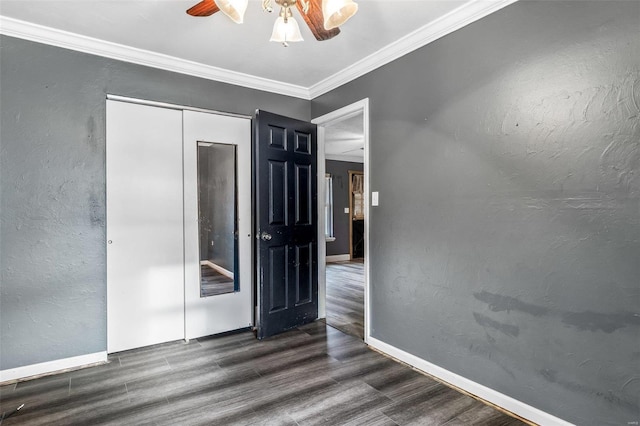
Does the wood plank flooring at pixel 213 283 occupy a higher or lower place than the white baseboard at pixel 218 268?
lower

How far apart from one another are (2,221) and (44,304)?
66cm

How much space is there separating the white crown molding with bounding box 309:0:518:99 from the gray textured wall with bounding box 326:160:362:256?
4.30m

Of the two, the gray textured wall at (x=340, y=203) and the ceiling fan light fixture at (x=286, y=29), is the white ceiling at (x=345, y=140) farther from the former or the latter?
the ceiling fan light fixture at (x=286, y=29)

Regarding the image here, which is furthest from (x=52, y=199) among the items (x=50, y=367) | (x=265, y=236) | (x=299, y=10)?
Result: (x=299, y=10)

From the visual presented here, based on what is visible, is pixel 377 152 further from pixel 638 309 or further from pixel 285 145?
pixel 638 309

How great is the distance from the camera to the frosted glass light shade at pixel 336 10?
1.41 m

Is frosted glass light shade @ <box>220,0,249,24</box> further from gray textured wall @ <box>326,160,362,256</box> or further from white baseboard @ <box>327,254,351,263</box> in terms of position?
white baseboard @ <box>327,254,351,263</box>

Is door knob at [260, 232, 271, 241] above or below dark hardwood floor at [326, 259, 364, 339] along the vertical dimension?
above

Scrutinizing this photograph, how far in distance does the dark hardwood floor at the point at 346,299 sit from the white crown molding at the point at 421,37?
7.99ft

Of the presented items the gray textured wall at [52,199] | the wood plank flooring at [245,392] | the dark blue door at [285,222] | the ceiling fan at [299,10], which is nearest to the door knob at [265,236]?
the dark blue door at [285,222]

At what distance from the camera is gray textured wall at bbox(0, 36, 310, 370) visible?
7.93 ft

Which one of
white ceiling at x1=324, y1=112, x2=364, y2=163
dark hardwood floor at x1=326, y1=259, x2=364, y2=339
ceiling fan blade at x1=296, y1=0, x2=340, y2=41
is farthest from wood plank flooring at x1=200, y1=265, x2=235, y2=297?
ceiling fan blade at x1=296, y1=0, x2=340, y2=41

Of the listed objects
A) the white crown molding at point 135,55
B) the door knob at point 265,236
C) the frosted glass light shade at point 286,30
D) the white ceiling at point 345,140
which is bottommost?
the door knob at point 265,236

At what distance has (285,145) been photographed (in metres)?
3.32
